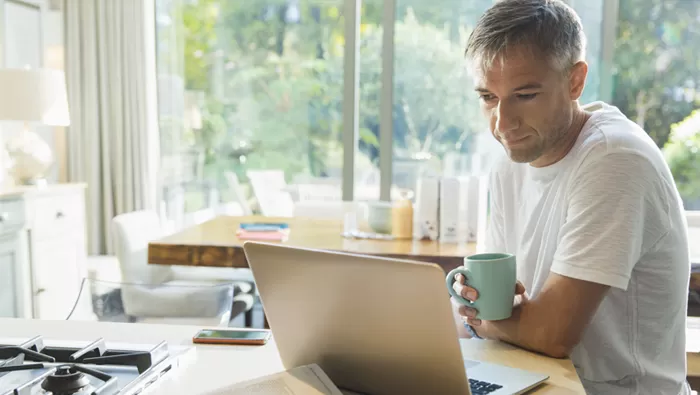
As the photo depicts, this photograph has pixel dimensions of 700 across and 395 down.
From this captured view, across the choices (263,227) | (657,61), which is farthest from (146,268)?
(657,61)

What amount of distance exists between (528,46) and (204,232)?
72.4 inches

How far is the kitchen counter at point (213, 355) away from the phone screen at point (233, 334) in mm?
22

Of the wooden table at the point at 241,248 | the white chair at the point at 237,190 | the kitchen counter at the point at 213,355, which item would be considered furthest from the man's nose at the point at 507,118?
the white chair at the point at 237,190

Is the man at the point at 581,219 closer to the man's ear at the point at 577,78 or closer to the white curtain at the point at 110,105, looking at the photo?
the man's ear at the point at 577,78

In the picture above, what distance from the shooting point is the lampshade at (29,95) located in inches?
131

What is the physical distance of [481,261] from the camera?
96 cm

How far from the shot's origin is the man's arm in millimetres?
998

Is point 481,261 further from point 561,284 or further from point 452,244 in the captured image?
point 452,244

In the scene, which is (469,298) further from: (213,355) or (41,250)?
(41,250)

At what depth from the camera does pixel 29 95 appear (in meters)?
3.37

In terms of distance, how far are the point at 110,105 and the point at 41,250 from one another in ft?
6.28

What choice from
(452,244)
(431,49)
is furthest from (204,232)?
(431,49)

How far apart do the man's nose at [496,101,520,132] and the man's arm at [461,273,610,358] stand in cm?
28

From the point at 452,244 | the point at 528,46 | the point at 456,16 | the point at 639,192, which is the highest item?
the point at 456,16
